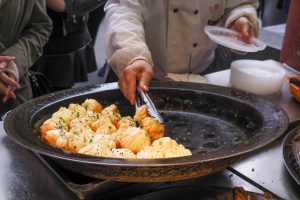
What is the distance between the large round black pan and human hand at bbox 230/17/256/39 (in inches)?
21.0

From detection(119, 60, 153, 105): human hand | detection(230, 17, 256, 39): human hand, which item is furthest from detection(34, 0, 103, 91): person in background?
detection(119, 60, 153, 105): human hand

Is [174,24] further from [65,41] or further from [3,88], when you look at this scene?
[65,41]

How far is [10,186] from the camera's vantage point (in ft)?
4.02

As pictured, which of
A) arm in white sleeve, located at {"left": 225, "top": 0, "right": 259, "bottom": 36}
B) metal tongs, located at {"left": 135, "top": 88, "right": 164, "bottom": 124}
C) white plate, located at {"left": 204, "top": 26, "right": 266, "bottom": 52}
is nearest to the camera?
metal tongs, located at {"left": 135, "top": 88, "right": 164, "bottom": 124}

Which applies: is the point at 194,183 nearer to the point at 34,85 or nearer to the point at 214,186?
the point at 214,186

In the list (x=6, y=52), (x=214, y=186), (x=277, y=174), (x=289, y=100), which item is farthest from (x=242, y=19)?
(x=6, y=52)

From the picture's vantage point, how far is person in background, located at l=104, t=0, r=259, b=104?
187 cm

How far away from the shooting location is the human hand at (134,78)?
5.02 ft

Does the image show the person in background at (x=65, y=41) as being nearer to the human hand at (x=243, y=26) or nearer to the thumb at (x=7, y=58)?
the thumb at (x=7, y=58)

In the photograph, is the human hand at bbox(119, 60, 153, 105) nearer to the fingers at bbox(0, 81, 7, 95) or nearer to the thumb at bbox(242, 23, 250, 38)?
the thumb at bbox(242, 23, 250, 38)

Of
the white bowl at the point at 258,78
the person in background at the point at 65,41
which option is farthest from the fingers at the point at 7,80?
the white bowl at the point at 258,78

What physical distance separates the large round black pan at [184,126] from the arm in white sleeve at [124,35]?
133mm

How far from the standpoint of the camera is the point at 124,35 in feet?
5.87

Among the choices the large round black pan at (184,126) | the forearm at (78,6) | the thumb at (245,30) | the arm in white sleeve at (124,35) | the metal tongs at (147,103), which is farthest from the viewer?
the forearm at (78,6)
